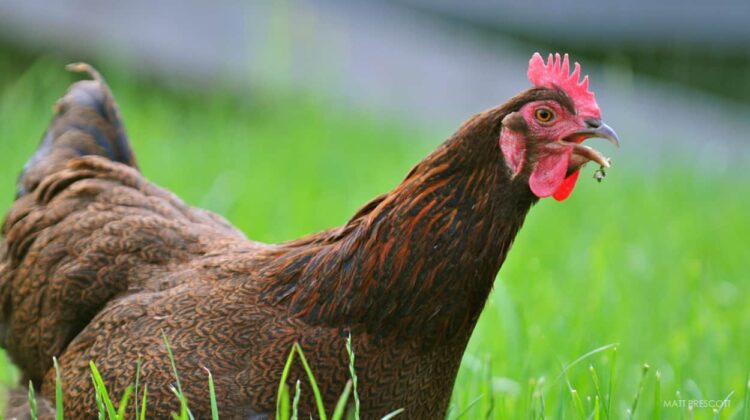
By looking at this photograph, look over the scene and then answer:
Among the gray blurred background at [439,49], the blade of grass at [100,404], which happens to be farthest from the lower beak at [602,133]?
the gray blurred background at [439,49]

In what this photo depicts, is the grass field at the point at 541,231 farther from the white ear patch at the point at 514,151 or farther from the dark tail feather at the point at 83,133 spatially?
the dark tail feather at the point at 83,133

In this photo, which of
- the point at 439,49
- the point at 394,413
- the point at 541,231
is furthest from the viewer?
the point at 439,49

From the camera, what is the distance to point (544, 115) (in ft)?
8.45

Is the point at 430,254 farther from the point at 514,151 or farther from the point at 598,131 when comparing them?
the point at 598,131

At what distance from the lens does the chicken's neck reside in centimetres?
259

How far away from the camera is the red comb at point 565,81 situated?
2.62m

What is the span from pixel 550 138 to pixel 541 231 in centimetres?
371

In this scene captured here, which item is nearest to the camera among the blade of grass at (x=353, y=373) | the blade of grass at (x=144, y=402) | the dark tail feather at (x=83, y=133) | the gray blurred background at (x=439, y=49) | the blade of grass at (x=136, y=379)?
the blade of grass at (x=353, y=373)

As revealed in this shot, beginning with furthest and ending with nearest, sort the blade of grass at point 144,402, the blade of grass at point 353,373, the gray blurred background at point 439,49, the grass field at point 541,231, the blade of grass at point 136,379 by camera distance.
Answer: the gray blurred background at point 439,49 < the grass field at point 541,231 < the blade of grass at point 136,379 < the blade of grass at point 144,402 < the blade of grass at point 353,373

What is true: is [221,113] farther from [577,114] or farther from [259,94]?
[577,114]

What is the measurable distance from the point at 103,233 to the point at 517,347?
1.70 metres

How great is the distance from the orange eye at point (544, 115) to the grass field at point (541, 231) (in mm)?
780

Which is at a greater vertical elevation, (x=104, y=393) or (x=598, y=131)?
(x=598, y=131)

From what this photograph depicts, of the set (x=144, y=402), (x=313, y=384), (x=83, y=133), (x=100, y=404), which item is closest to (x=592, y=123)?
(x=313, y=384)
